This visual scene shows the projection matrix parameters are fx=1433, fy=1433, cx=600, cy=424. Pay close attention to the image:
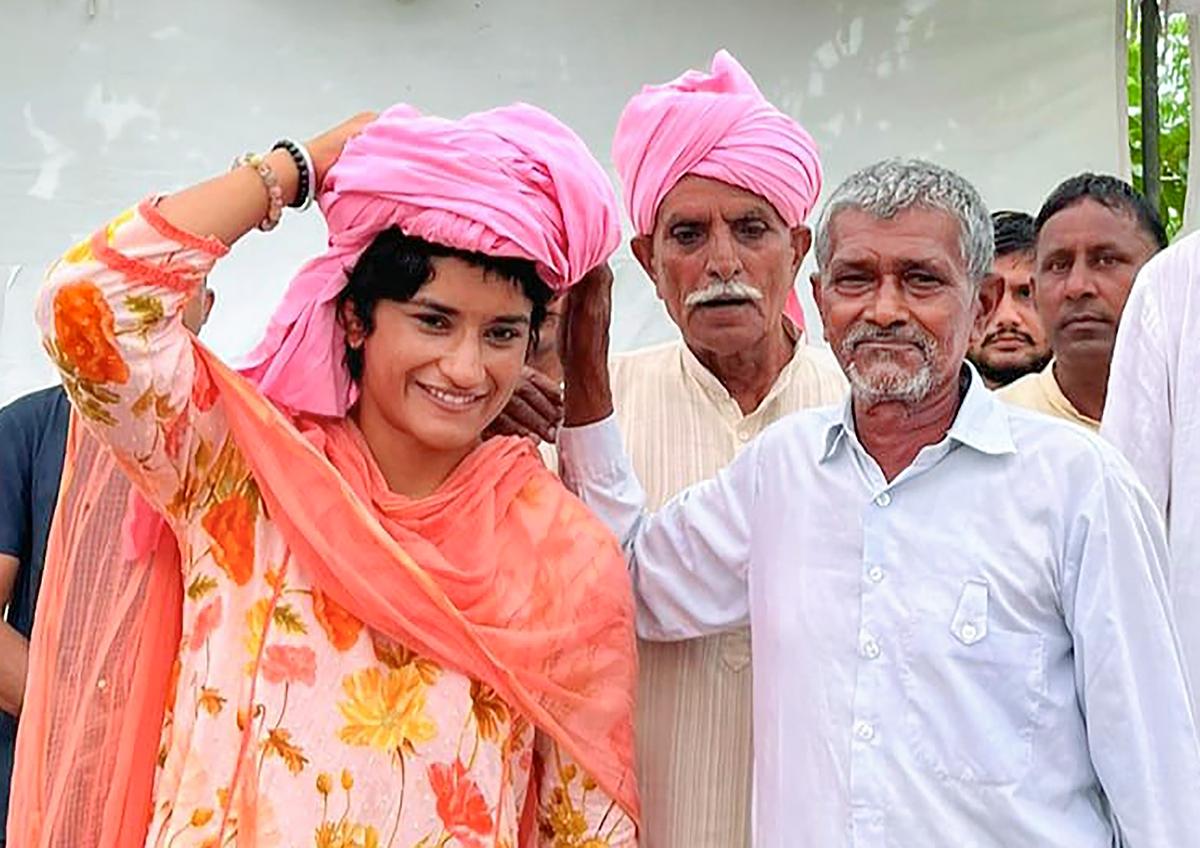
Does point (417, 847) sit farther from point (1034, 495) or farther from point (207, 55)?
point (207, 55)

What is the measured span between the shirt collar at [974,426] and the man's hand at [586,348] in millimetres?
389

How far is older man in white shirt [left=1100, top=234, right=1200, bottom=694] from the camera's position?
2.41 metres

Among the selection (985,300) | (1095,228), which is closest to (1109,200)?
(1095,228)

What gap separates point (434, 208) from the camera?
1981 millimetres

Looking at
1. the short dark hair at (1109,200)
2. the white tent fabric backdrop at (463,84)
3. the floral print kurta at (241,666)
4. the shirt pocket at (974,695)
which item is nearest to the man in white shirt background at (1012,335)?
the white tent fabric backdrop at (463,84)

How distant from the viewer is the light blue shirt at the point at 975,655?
190 centimetres

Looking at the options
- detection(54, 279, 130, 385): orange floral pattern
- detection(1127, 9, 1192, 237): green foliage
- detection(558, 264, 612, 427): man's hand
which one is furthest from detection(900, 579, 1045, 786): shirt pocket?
detection(1127, 9, 1192, 237): green foliage

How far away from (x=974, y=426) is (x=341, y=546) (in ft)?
3.00

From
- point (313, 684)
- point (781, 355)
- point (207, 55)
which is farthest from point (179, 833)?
point (207, 55)

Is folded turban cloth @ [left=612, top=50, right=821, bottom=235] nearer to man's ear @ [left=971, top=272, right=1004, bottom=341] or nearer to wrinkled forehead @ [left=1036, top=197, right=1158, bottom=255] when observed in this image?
man's ear @ [left=971, top=272, right=1004, bottom=341]

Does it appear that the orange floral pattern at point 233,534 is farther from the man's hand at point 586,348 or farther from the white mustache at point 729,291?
the white mustache at point 729,291

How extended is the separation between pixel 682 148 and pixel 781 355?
44 centimetres

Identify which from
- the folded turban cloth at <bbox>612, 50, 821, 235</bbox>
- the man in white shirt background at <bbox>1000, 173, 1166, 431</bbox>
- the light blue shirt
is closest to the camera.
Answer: the light blue shirt

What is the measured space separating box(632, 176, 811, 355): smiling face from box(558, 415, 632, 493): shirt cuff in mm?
413
